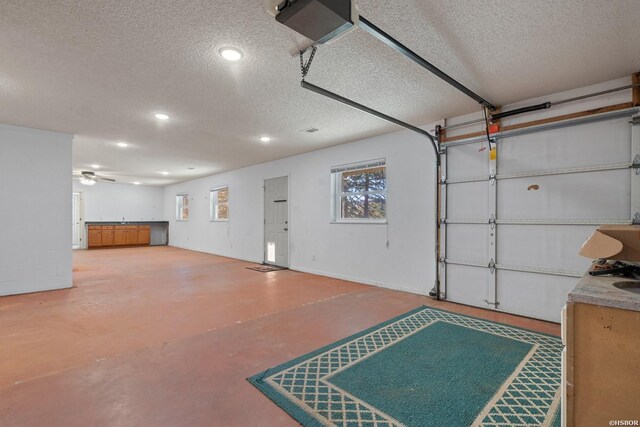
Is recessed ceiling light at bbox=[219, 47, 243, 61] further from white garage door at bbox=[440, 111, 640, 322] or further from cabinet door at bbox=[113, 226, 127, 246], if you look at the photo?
cabinet door at bbox=[113, 226, 127, 246]

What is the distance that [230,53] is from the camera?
251cm

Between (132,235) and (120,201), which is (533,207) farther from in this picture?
(120,201)

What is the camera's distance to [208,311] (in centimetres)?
367

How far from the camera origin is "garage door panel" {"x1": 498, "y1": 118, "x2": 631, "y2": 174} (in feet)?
9.73

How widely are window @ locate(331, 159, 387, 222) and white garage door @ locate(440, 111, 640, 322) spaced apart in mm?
1182

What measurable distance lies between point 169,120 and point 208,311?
2799mm

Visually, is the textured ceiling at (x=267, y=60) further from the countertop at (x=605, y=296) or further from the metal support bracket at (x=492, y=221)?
the countertop at (x=605, y=296)

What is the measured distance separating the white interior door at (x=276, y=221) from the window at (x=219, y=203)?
228 centimetres

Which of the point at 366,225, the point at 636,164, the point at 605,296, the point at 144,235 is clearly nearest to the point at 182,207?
the point at 144,235

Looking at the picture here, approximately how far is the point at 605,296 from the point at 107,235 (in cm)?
1360

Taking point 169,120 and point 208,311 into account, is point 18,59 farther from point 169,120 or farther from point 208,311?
point 208,311

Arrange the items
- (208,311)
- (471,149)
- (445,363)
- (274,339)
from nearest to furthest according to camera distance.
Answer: (445,363) < (274,339) < (208,311) < (471,149)

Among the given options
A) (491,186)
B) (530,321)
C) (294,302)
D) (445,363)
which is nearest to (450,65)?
(491,186)

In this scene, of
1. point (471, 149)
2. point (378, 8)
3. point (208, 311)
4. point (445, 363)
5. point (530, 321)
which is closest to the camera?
point (378, 8)
